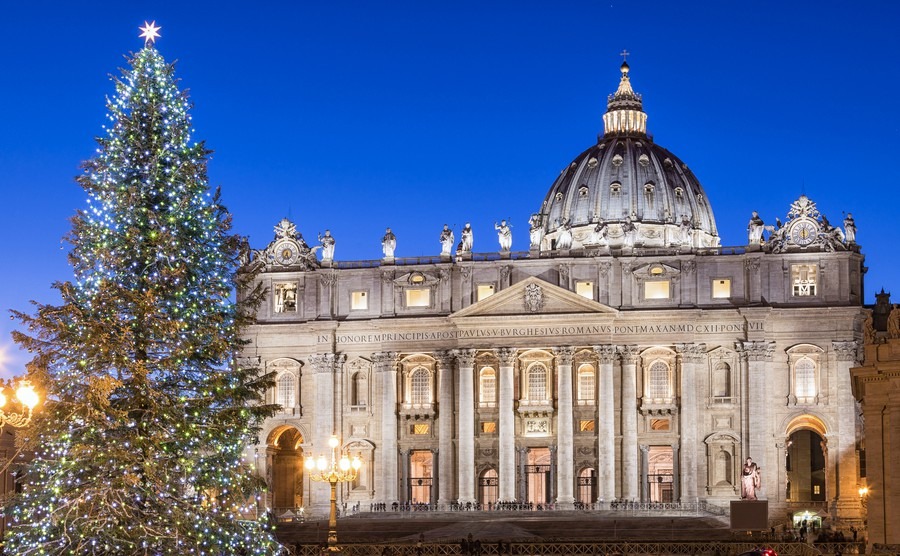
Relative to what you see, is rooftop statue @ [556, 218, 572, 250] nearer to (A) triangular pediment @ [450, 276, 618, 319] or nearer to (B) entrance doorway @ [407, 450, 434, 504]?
(A) triangular pediment @ [450, 276, 618, 319]

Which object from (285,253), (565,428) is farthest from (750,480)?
(285,253)

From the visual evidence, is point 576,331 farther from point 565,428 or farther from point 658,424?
point 658,424

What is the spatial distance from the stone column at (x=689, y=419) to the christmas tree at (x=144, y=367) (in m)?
58.9

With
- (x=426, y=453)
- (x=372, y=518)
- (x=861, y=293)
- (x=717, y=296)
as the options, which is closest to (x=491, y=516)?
(x=372, y=518)

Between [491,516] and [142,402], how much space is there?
5281 centimetres

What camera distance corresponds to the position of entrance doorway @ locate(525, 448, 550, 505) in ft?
318

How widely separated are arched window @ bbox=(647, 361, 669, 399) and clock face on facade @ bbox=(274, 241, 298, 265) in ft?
78.7

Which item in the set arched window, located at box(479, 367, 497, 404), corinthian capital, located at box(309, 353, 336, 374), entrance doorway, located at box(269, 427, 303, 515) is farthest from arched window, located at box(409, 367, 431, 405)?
entrance doorway, located at box(269, 427, 303, 515)

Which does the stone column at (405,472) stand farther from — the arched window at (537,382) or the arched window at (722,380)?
the arched window at (722,380)

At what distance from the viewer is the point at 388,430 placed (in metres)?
97.8

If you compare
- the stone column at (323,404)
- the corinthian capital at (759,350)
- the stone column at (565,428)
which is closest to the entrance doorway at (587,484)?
the stone column at (565,428)

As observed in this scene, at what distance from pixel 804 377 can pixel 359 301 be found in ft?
92.1

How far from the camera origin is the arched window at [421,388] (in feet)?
324

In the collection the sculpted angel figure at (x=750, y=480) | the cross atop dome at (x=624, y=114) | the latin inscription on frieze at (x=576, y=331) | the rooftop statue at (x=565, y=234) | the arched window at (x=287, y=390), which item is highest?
the cross atop dome at (x=624, y=114)
